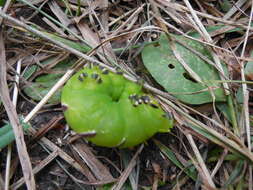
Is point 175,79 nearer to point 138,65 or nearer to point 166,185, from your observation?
point 138,65

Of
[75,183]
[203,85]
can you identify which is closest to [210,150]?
[203,85]

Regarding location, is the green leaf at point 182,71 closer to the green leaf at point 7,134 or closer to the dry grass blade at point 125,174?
the dry grass blade at point 125,174

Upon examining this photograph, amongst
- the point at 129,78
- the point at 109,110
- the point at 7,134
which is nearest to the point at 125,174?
the point at 109,110

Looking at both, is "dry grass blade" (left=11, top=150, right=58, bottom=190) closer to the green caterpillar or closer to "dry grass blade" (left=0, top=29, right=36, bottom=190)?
"dry grass blade" (left=0, top=29, right=36, bottom=190)

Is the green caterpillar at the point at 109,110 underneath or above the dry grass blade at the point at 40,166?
above

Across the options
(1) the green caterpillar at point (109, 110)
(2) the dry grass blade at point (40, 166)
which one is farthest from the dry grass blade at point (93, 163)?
(1) the green caterpillar at point (109, 110)

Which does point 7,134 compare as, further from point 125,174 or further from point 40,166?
point 125,174

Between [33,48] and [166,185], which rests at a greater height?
[33,48]
